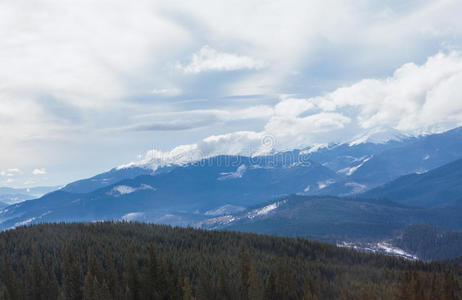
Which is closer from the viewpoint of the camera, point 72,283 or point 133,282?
point 72,283

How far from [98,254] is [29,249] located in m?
38.7

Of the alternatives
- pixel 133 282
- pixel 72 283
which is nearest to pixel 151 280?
pixel 133 282

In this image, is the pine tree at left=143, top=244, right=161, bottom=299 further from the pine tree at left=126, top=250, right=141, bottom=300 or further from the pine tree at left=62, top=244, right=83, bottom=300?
the pine tree at left=62, top=244, right=83, bottom=300

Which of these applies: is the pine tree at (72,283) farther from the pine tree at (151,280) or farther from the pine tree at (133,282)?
the pine tree at (151,280)

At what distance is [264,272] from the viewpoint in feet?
609

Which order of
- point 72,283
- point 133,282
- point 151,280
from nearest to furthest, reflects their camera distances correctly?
1. point 151,280
2. point 72,283
3. point 133,282

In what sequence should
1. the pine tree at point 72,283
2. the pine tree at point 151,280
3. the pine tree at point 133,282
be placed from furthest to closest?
the pine tree at point 72,283, the pine tree at point 133,282, the pine tree at point 151,280

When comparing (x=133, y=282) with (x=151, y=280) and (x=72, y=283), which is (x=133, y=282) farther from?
(x=72, y=283)

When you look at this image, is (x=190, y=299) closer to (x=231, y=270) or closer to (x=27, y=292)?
(x=27, y=292)

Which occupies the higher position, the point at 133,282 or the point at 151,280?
the point at 151,280

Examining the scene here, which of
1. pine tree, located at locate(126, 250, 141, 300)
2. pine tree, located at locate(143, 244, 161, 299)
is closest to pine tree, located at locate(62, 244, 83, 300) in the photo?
pine tree, located at locate(126, 250, 141, 300)

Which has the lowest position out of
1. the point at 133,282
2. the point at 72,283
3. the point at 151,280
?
the point at 133,282

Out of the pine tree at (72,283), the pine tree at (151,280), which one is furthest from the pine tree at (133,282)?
the pine tree at (72,283)

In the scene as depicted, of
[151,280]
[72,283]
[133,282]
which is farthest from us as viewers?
[133,282]
